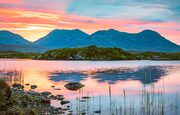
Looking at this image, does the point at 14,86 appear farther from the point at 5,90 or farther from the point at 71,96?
the point at 5,90

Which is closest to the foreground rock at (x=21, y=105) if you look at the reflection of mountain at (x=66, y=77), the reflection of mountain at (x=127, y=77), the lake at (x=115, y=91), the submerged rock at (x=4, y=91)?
the submerged rock at (x=4, y=91)

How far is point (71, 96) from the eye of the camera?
4250 cm

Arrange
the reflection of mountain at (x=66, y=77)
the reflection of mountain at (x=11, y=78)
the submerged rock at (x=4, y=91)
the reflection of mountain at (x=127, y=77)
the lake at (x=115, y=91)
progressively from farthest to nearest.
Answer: the reflection of mountain at (x=66, y=77)
the reflection of mountain at (x=127, y=77)
the reflection of mountain at (x=11, y=78)
the lake at (x=115, y=91)
the submerged rock at (x=4, y=91)

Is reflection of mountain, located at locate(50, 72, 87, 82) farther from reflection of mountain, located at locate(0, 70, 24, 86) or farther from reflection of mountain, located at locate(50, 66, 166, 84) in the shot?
reflection of mountain, located at locate(0, 70, 24, 86)

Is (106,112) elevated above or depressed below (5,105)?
below

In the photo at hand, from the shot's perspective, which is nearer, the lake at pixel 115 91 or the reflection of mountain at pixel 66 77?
the lake at pixel 115 91

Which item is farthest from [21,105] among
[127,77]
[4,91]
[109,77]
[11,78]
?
[127,77]

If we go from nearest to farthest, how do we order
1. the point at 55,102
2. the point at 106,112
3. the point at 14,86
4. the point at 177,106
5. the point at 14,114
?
the point at 14,114 < the point at 106,112 < the point at 177,106 < the point at 55,102 < the point at 14,86

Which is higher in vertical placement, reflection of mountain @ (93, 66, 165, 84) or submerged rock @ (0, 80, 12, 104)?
submerged rock @ (0, 80, 12, 104)

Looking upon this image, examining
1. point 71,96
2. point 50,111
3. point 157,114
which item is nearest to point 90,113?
point 50,111

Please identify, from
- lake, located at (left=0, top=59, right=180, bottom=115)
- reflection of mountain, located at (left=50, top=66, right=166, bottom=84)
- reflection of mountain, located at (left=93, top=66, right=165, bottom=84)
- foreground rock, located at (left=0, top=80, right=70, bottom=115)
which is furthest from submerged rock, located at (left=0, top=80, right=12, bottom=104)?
reflection of mountain, located at (left=50, top=66, right=166, bottom=84)

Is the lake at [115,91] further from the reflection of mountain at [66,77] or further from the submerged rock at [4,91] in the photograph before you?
the submerged rock at [4,91]

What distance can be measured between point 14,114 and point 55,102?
19.0 m

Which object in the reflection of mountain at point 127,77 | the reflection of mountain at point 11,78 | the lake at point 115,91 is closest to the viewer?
the lake at point 115,91
